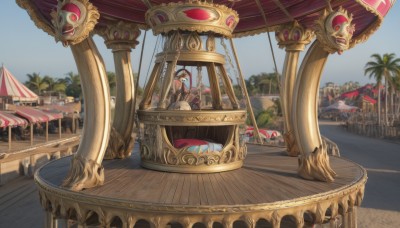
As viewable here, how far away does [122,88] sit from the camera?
8305 millimetres

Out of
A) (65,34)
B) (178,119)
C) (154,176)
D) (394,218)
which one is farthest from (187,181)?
(394,218)

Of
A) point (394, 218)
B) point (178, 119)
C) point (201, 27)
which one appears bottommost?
point (394, 218)

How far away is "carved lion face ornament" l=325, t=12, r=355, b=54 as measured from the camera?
18.1 ft

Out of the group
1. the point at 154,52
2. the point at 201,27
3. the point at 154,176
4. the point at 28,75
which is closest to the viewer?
the point at 154,176

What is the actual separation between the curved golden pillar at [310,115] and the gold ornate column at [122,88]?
3.85 m

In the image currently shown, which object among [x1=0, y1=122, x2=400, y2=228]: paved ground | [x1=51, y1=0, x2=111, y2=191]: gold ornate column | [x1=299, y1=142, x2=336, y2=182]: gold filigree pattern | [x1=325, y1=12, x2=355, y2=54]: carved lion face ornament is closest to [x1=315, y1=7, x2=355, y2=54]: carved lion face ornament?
[x1=325, y1=12, x2=355, y2=54]: carved lion face ornament

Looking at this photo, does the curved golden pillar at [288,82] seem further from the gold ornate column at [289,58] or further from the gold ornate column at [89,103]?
the gold ornate column at [89,103]

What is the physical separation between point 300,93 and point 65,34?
4.00m

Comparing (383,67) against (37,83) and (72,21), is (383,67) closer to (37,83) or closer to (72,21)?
(72,21)

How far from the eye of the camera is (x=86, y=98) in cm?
583

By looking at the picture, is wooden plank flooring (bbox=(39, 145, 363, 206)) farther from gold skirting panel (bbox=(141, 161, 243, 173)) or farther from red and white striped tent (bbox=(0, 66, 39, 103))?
red and white striped tent (bbox=(0, 66, 39, 103))

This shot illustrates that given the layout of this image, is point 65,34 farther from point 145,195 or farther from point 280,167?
point 280,167

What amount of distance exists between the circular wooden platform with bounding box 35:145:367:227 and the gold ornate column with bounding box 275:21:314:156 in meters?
1.82

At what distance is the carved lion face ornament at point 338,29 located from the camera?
5.52 metres
